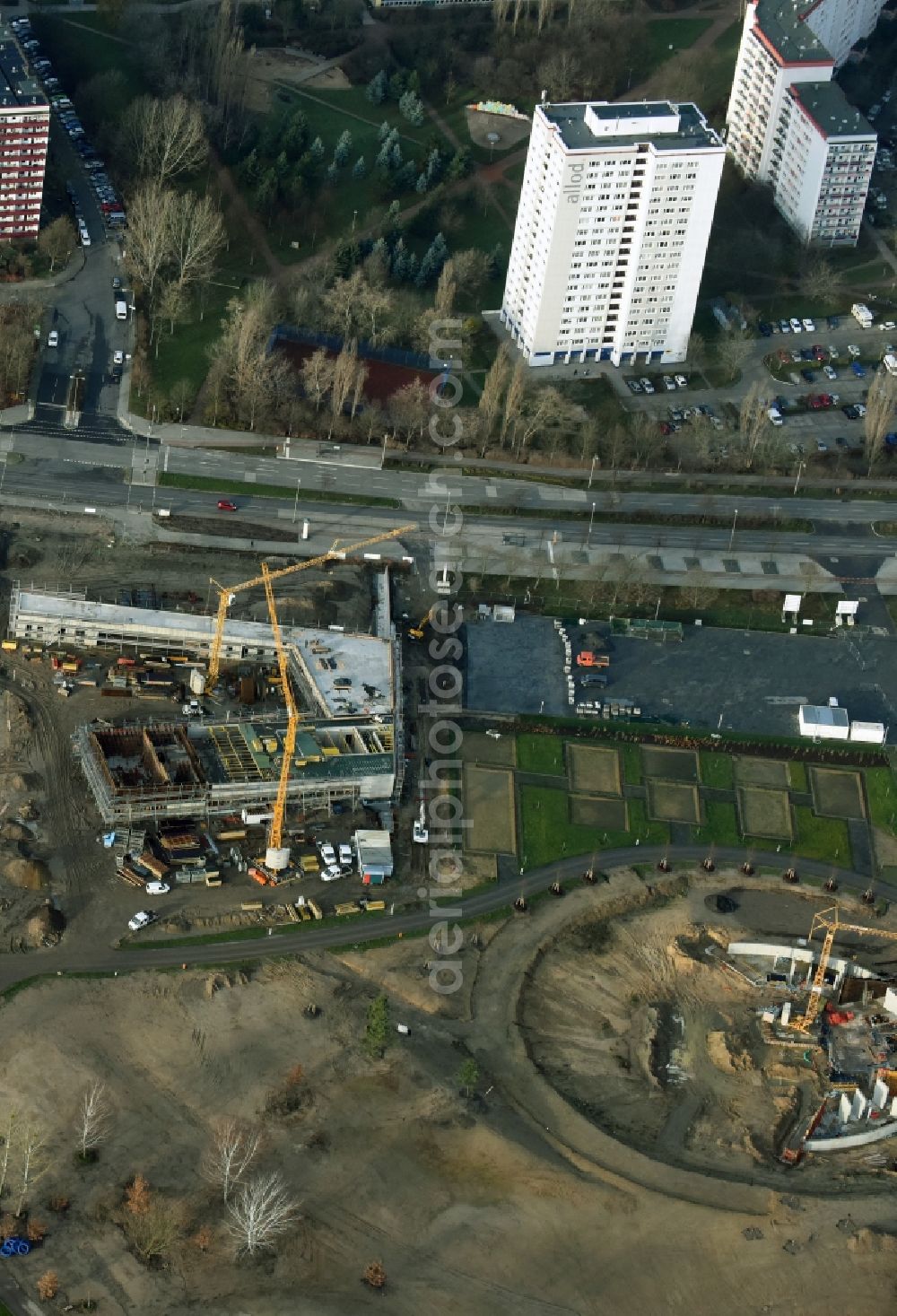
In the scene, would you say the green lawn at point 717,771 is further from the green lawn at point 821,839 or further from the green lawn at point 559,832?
the green lawn at point 559,832

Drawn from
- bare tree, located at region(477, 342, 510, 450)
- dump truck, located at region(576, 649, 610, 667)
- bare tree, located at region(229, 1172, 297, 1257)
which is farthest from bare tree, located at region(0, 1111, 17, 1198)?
bare tree, located at region(477, 342, 510, 450)

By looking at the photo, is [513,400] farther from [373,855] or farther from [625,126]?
[373,855]

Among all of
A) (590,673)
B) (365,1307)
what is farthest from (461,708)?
(365,1307)

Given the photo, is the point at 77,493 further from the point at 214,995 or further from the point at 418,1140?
the point at 418,1140

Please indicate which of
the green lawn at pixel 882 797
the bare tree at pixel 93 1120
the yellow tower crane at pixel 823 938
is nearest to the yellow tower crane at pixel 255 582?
the bare tree at pixel 93 1120

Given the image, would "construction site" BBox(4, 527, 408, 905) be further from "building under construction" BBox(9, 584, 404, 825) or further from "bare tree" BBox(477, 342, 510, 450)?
"bare tree" BBox(477, 342, 510, 450)
